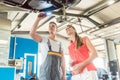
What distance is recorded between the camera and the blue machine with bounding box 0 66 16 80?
3.49 m

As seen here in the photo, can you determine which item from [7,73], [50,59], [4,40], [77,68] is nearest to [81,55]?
[77,68]

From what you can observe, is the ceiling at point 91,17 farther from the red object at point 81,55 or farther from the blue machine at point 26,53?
the red object at point 81,55

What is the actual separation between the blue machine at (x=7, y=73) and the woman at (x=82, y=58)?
1951mm

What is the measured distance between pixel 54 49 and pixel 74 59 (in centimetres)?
31

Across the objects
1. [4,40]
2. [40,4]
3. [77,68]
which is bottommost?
[77,68]

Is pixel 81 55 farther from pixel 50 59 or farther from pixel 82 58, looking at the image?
pixel 50 59

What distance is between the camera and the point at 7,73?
3.59 m

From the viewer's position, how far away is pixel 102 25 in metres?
6.98

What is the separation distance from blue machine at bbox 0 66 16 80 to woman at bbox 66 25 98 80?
1951 mm

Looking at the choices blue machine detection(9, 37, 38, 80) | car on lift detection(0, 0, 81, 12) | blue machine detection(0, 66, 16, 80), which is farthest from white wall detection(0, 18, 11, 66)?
car on lift detection(0, 0, 81, 12)

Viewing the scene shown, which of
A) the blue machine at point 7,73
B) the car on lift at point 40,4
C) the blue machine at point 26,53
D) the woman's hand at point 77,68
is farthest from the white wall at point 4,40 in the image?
the car on lift at point 40,4

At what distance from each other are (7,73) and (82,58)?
7.20 feet

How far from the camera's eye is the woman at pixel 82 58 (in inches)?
71.0

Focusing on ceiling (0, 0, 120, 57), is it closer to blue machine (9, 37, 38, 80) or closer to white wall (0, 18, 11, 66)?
white wall (0, 18, 11, 66)
